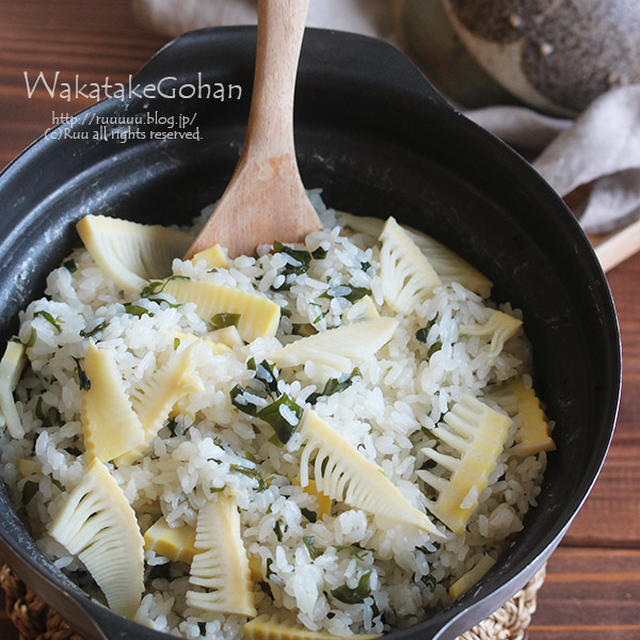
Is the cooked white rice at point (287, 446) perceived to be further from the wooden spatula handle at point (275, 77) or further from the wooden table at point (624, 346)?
the wooden table at point (624, 346)

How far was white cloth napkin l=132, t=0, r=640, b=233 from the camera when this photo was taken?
2156mm

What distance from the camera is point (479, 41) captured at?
89.0 inches

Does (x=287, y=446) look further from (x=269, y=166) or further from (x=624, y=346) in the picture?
(x=624, y=346)

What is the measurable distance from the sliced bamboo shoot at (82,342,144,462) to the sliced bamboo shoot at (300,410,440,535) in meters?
0.27

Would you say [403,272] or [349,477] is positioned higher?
[403,272]

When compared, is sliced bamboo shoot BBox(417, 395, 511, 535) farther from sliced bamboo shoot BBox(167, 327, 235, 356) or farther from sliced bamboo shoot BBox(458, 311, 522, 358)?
sliced bamboo shoot BBox(167, 327, 235, 356)

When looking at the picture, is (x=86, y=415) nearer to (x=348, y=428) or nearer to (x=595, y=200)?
(x=348, y=428)

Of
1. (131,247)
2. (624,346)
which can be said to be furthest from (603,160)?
(131,247)

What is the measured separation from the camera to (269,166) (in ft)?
5.54

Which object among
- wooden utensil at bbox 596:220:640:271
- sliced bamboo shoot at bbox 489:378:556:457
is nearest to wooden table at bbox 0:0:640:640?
wooden utensil at bbox 596:220:640:271

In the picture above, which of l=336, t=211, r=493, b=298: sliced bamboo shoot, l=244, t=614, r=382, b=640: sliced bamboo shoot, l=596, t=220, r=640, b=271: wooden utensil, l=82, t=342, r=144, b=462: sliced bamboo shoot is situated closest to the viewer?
l=244, t=614, r=382, b=640: sliced bamboo shoot

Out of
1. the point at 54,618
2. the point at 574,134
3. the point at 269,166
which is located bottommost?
the point at 54,618

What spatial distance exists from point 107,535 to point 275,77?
0.87m

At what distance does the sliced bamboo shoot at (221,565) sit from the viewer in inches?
51.3
